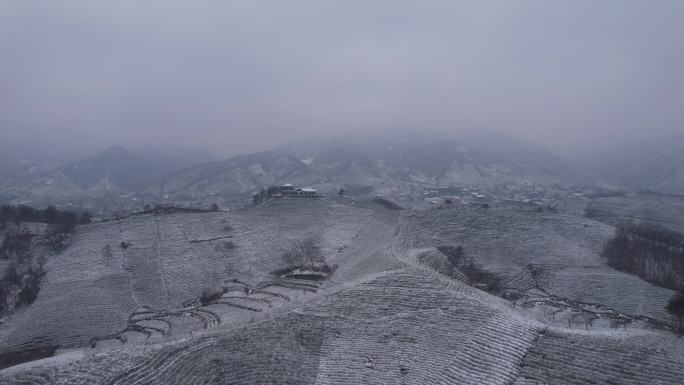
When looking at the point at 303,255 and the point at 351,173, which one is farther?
the point at 351,173

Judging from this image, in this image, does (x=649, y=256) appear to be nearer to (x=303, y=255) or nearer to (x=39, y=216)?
(x=303, y=255)

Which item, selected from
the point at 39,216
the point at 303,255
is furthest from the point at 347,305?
the point at 39,216

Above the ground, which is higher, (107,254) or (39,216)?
(39,216)

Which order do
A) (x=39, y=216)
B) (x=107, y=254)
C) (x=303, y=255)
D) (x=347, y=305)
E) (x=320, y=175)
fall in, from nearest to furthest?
(x=347, y=305) → (x=107, y=254) → (x=303, y=255) → (x=39, y=216) → (x=320, y=175)

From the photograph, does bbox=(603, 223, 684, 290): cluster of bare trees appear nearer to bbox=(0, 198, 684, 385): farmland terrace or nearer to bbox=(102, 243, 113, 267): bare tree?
bbox=(0, 198, 684, 385): farmland terrace

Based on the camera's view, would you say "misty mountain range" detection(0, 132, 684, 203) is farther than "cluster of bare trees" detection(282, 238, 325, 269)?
Yes

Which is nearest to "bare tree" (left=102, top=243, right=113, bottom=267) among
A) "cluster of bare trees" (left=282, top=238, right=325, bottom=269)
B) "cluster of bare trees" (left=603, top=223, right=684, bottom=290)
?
→ "cluster of bare trees" (left=282, top=238, right=325, bottom=269)

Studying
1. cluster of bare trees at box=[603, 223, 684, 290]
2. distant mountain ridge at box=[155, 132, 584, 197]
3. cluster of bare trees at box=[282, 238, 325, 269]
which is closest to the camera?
cluster of bare trees at box=[603, 223, 684, 290]

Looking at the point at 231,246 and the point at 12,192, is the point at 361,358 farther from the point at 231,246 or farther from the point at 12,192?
the point at 12,192

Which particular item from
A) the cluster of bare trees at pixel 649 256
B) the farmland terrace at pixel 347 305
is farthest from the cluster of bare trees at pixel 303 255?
the cluster of bare trees at pixel 649 256
